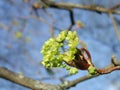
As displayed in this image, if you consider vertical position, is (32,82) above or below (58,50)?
above

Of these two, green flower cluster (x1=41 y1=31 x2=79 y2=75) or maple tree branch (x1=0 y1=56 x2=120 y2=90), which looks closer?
green flower cluster (x1=41 y1=31 x2=79 y2=75)

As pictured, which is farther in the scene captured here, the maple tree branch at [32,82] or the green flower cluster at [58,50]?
the maple tree branch at [32,82]

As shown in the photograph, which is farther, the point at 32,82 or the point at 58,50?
the point at 32,82

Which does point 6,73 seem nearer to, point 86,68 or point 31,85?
point 31,85

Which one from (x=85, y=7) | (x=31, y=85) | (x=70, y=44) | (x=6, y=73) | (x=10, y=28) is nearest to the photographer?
(x=70, y=44)

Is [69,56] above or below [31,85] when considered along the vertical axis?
below

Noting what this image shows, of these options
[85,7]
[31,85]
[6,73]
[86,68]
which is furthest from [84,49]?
[85,7]

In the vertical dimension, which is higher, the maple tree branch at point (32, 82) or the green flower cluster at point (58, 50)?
the maple tree branch at point (32, 82)

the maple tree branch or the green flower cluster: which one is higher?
the maple tree branch
